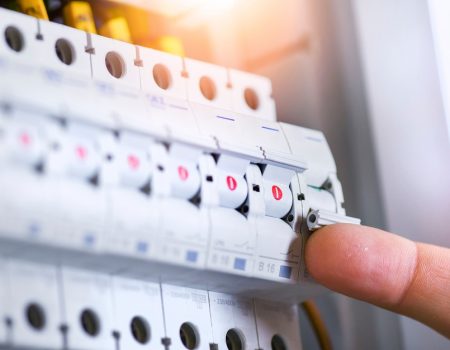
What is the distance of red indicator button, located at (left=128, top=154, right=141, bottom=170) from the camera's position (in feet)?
2.16

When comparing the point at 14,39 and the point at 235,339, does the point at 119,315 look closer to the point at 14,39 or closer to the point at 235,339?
the point at 235,339

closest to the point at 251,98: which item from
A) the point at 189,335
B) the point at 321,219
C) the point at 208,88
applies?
the point at 208,88

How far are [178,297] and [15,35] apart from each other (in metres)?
0.28

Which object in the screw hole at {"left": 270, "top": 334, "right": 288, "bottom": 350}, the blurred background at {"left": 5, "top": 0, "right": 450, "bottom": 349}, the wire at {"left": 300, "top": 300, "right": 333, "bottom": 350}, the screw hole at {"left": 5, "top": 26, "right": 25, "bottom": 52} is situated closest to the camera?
the screw hole at {"left": 5, "top": 26, "right": 25, "bottom": 52}

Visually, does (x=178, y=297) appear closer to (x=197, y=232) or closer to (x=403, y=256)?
(x=197, y=232)

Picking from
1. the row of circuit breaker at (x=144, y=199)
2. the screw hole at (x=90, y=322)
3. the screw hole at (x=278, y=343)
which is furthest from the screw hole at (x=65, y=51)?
the screw hole at (x=278, y=343)

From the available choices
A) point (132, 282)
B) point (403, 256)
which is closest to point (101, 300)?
point (132, 282)

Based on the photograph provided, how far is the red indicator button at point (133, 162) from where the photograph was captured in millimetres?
660

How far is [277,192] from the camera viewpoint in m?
0.78

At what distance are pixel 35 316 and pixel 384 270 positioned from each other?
345mm

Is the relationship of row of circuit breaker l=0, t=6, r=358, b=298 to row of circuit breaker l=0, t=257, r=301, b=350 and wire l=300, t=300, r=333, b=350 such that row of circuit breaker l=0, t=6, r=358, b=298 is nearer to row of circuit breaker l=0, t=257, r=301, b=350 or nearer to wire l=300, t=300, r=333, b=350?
row of circuit breaker l=0, t=257, r=301, b=350

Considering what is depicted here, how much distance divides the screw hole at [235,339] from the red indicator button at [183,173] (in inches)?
7.0

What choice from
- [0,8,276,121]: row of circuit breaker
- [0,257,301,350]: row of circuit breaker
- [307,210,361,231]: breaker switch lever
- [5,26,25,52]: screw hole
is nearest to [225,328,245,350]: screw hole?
[0,257,301,350]: row of circuit breaker

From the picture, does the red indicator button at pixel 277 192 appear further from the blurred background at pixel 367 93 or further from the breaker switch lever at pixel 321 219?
the blurred background at pixel 367 93
